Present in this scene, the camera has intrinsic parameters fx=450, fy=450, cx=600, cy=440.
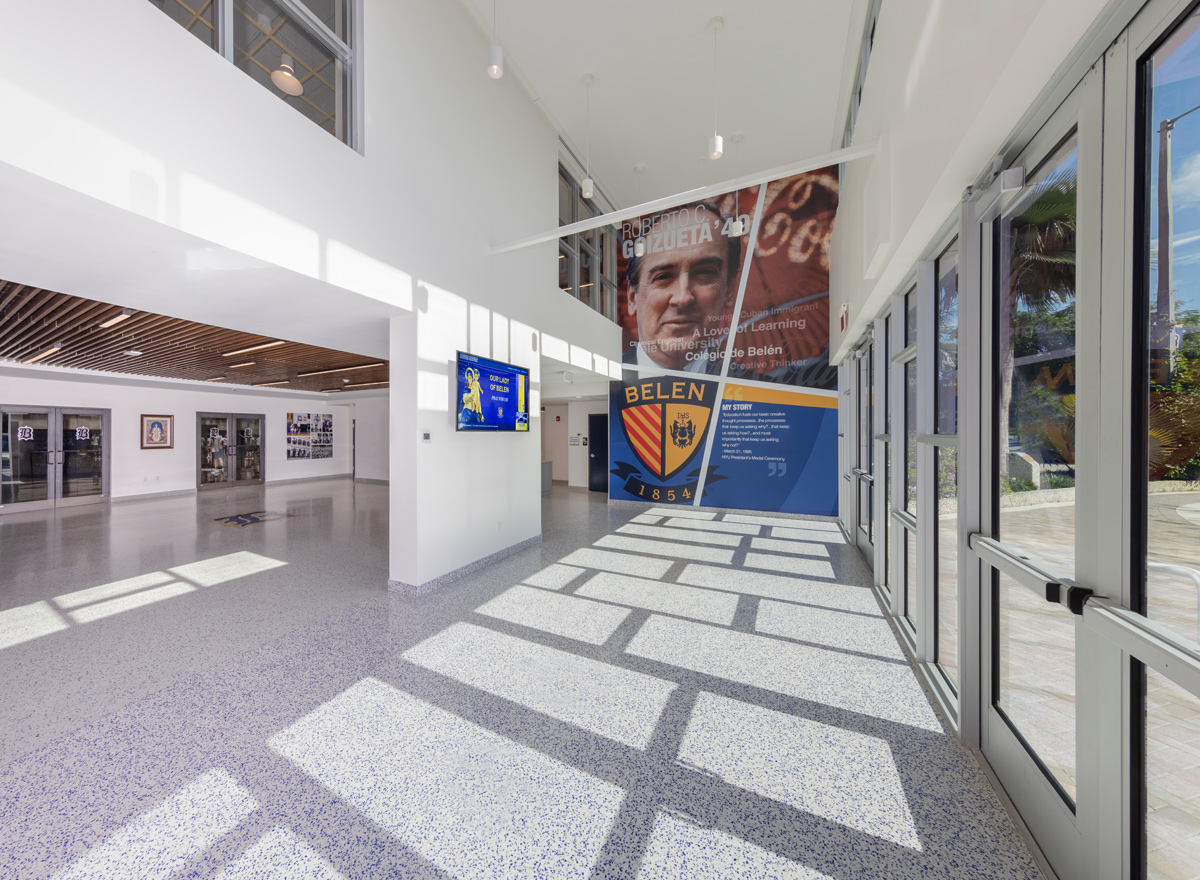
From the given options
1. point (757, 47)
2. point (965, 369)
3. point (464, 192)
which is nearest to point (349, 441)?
point (464, 192)

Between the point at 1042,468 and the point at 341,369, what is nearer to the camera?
the point at 1042,468

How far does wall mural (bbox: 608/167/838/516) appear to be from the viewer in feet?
25.3

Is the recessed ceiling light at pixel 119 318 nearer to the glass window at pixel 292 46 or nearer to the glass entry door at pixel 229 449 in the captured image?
the glass window at pixel 292 46

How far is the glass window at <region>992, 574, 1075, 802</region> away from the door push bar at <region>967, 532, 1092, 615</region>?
10 centimetres

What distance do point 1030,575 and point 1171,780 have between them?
1.95 feet

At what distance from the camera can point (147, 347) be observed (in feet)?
22.5

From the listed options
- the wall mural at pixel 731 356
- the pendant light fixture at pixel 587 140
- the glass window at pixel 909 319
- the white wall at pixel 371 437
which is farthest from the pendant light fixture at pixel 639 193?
the white wall at pixel 371 437

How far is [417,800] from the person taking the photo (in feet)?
6.09

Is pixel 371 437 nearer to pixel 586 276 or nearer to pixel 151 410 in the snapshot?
pixel 151 410

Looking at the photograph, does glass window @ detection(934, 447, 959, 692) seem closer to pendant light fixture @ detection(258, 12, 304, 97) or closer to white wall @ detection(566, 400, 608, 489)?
pendant light fixture @ detection(258, 12, 304, 97)

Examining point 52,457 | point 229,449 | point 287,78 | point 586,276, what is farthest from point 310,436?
point 287,78

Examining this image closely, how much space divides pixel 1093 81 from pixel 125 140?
12.7ft

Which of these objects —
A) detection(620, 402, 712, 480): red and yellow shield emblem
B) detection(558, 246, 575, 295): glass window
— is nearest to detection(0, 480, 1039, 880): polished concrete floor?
detection(620, 402, 712, 480): red and yellow shield emblem

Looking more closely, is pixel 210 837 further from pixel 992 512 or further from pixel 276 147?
pixel 276 147
